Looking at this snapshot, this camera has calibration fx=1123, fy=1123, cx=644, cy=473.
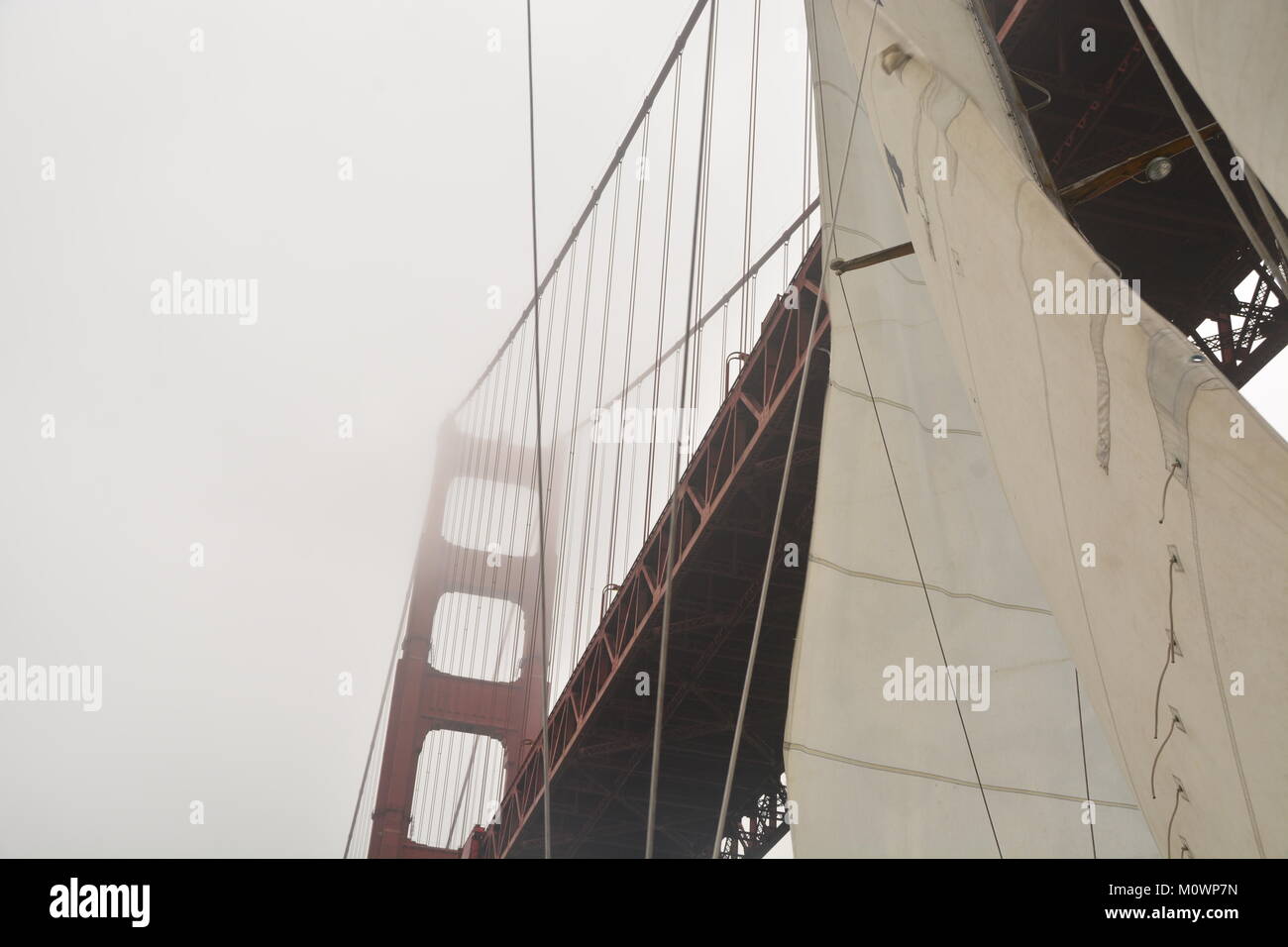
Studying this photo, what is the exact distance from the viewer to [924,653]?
339 cm

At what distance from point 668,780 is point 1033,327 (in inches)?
493

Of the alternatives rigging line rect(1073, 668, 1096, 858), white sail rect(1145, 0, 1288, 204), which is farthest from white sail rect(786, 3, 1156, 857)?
white sail rect(1145, 0, 1288, 204)

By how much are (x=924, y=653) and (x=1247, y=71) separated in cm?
191

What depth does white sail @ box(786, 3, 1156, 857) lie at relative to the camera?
3199 mm

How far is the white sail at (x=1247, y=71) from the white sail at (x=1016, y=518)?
0.31m

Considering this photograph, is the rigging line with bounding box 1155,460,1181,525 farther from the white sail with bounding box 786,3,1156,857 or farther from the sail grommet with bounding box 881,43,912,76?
the sail grommet with bounding box 881,43,912,76

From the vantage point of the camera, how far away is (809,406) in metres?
9.27

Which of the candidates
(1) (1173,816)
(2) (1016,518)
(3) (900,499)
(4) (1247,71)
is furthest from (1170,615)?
(3) (900,499)

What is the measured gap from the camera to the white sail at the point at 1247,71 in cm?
187

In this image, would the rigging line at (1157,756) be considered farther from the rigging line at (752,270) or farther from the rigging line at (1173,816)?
the rigging line at (752,270)
